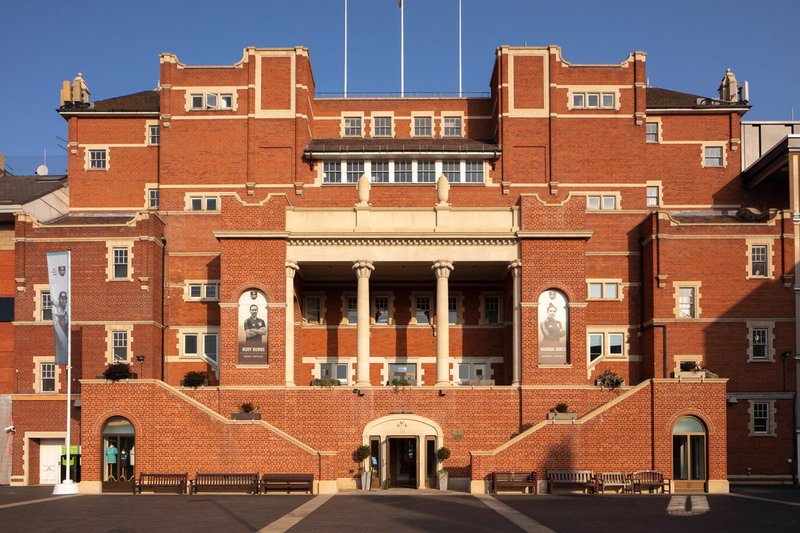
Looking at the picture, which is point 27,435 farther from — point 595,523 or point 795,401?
point 795,401

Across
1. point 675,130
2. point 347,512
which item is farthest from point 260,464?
point 675,130

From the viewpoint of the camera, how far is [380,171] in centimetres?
6041

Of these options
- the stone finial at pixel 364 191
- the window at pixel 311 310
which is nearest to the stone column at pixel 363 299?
the stone finial at pixel 364 191

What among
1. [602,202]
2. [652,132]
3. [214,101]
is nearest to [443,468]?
[602,202]

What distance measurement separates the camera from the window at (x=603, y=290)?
57.4 metres

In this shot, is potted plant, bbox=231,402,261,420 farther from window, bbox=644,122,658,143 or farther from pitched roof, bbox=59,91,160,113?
window, bbox=644,122,658,143

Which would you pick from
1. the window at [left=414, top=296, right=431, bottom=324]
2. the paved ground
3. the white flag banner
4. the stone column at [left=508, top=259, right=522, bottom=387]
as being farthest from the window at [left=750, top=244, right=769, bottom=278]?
the white flag banner

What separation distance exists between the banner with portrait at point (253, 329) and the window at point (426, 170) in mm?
14412

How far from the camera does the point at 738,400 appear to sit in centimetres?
5388

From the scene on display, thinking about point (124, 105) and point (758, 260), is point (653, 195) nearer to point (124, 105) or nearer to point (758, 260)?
point (758, 260)

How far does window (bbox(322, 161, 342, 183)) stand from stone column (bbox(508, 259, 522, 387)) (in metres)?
14.1

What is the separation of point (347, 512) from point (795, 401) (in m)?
29.1

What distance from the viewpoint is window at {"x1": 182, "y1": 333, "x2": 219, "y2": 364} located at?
186ft

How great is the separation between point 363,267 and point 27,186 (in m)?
25.2
